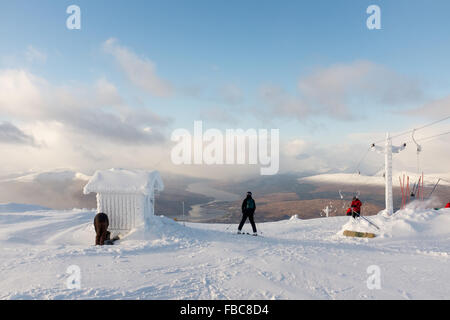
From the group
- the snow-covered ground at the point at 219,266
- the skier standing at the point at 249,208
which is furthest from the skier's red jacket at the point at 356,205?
the skier standing at the point at 249,208

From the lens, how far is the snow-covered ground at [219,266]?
6.12m

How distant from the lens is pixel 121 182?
13031 millimetres

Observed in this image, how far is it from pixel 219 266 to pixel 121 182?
7.48 meters

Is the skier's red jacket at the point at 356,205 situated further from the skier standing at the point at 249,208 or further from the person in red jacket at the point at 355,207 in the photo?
the skier standing at the point at 249,208

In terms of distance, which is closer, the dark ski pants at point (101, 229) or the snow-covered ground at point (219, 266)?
the snow-covered ground at point (219, 266)

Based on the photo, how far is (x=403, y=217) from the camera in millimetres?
15328

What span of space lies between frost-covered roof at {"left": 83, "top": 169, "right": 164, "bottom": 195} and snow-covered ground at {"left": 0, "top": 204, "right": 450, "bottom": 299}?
6.34 ft

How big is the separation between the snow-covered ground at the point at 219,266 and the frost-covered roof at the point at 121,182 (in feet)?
6.34

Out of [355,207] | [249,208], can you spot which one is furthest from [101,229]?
[355,207]

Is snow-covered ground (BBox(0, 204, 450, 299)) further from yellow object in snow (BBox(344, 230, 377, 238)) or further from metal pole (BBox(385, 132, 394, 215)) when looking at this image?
metal pole (BBox(385, 132, 394, 215))

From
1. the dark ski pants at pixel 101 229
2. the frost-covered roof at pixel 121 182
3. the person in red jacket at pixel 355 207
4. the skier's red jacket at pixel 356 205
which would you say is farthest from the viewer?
the skier's red jacket at pixel 356 205

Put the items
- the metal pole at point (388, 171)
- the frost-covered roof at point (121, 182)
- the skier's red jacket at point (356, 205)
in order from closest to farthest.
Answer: the frost-covered roof at point (121, 182) → the skier's red jacket at point (356, 205) → the metal pole at point (388, 171)

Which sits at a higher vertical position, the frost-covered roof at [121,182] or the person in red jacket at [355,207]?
the frost-covered roof at [121,182]
